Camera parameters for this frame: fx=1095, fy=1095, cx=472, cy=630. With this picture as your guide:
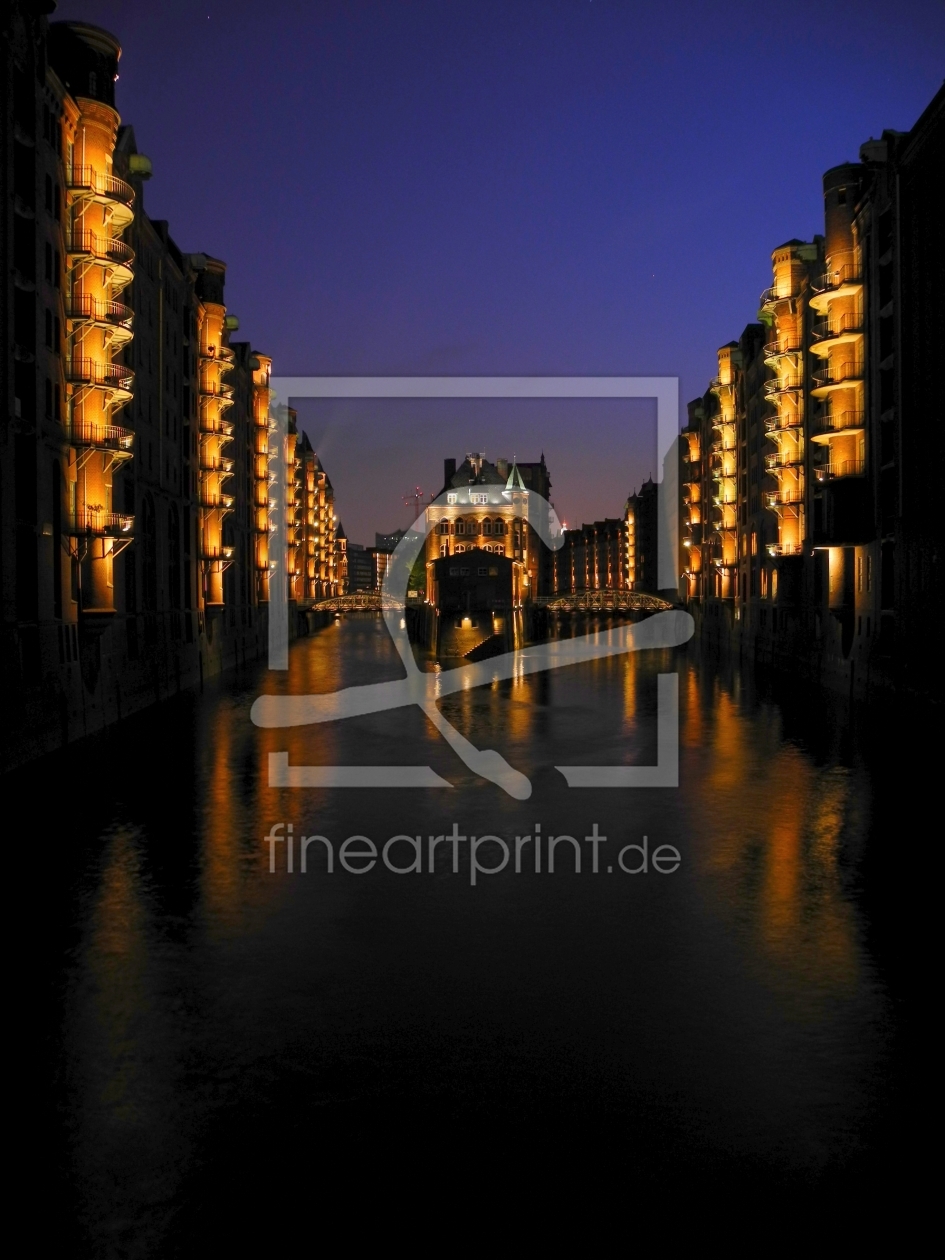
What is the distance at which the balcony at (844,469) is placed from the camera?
51531mm

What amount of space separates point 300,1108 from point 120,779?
66.5ft

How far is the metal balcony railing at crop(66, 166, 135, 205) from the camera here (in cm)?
3797

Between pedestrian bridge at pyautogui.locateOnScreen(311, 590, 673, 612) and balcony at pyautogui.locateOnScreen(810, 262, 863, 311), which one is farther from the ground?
balcony at pyautogui.locateOnScreen(810, 262, 863, 311)

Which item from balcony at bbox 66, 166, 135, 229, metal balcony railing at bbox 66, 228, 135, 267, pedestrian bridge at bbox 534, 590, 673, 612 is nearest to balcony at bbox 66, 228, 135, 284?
metal balcony railing at bbox 66, 228, 135, 267

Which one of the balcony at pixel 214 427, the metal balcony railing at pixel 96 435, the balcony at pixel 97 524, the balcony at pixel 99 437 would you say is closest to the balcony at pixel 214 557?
the balcony at pixel 214 427

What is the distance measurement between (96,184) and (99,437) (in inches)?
348

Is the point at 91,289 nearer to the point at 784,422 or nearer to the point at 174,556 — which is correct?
the point at 174,556

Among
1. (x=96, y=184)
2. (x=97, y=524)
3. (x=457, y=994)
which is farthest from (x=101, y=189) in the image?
(x=457, y=994)

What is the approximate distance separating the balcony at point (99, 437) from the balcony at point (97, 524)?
7.37ft

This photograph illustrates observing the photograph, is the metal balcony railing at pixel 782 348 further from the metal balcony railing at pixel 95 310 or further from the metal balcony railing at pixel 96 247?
the metal balcony railing at pixel 95 310

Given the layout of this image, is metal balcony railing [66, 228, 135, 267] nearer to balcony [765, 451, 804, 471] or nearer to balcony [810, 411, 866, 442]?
balcony [810, 411, 866, 442]

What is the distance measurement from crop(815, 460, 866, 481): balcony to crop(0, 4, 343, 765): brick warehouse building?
32.3m

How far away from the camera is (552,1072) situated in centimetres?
1126

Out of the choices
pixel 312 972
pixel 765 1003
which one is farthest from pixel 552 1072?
pixel 312 972
